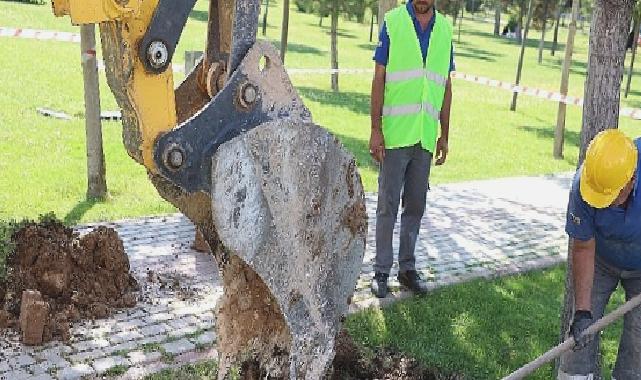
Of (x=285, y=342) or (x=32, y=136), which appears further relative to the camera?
(x=32, y=136)

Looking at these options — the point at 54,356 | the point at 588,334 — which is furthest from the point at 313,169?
the point at 54,356

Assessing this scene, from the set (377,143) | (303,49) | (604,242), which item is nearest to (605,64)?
(604,242)

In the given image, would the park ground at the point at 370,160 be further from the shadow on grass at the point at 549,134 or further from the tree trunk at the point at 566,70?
the tree trunk at the point at 566,70

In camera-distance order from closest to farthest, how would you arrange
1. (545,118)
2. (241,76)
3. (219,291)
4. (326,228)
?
(241,76) → (326,228) → (219,291) → (545,118)

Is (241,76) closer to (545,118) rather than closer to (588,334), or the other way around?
(588,334)

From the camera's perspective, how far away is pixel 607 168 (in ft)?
11.5

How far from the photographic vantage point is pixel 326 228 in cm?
345

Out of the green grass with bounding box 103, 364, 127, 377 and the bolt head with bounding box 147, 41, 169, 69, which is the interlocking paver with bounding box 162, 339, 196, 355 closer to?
the green grass with bounding box 103, 364, 127, 377

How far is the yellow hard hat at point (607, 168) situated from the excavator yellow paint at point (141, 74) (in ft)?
5.97

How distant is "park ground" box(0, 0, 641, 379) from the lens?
5305 mm

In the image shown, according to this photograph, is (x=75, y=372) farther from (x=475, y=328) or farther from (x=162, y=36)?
(x=475, y=328)

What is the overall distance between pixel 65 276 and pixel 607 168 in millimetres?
3323

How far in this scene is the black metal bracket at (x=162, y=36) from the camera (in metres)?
3.03

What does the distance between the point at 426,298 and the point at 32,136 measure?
5.74 m
